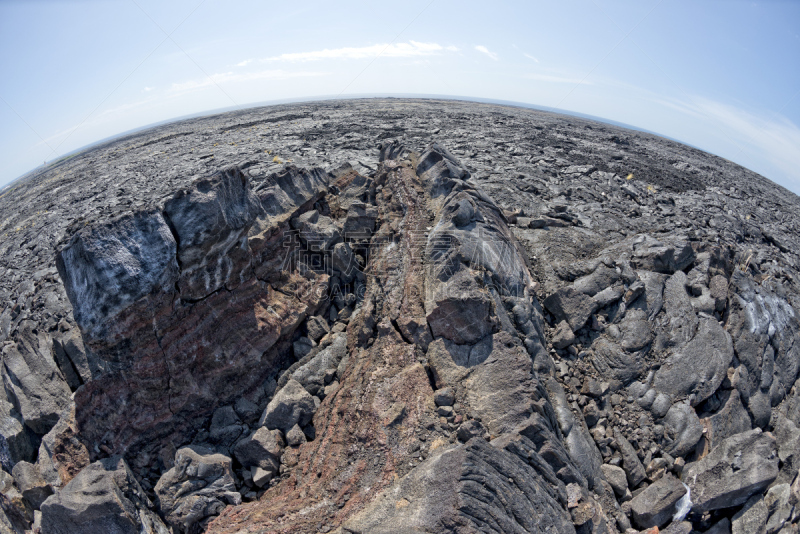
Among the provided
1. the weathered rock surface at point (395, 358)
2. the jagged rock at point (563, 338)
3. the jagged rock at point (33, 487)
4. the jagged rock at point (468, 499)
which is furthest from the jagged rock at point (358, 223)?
the jagged rock at point (33, 487)

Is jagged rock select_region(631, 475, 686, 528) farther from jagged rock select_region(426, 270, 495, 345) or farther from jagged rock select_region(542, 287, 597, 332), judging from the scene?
jagged rock select_region(426, 270, 495, 345)

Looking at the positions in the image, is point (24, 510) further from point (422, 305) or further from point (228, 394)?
point (422, 305)

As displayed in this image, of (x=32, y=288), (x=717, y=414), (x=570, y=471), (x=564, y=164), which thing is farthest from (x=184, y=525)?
(x=564, y=164)

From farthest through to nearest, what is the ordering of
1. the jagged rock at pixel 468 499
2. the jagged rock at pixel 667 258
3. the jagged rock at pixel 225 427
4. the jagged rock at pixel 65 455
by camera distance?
the jagged rock at pixel 667 258
the jagged rock at pixel 225 427
the jagged rock at pixel 65 455
the jagged rock at pixel 468 499

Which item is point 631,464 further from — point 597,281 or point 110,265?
point 110,265

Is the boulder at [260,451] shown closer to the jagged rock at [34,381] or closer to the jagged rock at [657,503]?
the jagged rock at [34,381]

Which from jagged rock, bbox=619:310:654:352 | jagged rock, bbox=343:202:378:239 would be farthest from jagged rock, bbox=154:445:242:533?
jagged rock, bbox=619:310:654:352
